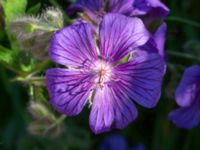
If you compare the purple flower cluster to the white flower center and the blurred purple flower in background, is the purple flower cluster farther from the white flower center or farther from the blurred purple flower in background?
the blurred purple flower in background

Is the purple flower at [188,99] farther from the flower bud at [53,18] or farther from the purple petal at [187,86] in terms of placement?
the flower bud at [53,18]

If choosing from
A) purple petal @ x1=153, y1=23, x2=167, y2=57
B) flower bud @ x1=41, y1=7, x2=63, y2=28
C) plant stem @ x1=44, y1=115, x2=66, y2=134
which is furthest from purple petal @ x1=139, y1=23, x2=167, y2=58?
plant stem @ x1=44, y1=115, x2=66, y2=134

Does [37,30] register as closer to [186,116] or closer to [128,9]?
[128,9]

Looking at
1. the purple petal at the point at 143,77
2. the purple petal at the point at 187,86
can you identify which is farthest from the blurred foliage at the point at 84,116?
the purple petal at the point at 143,77

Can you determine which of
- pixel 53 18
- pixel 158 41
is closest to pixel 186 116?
pixel 158 41

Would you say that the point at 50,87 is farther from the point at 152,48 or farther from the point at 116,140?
the point at 116,140
